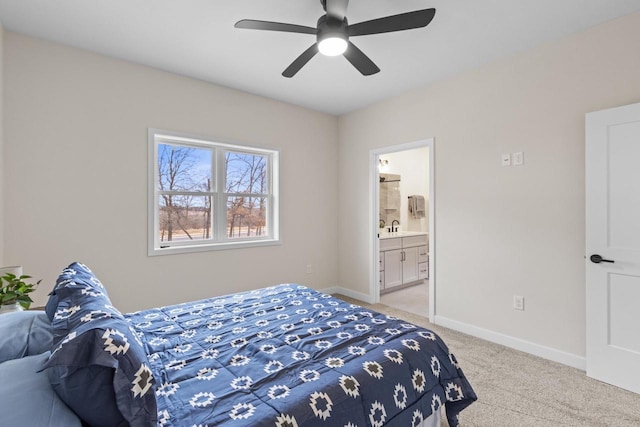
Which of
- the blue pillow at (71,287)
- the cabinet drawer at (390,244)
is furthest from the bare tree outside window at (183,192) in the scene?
the cabinet drawer at (390,244)

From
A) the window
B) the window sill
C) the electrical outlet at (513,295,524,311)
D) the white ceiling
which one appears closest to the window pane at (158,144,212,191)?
the window

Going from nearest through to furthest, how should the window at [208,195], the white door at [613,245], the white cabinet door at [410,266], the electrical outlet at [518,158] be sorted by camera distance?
the white door at [613,245] → the electrical outlet at [518,158] → the window at [208,195] → the white cabinet door at [410,266]

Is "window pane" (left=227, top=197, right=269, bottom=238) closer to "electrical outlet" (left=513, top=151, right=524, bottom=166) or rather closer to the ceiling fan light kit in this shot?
the ceiling fan light kit

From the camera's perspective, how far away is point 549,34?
2.49 meters

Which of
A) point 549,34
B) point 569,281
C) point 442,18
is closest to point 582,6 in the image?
point 549,34

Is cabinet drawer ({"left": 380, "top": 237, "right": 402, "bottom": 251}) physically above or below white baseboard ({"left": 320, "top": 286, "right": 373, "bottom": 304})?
above

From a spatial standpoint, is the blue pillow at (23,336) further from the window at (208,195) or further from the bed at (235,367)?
the window at (208,195)

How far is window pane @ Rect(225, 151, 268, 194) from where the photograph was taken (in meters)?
3.79

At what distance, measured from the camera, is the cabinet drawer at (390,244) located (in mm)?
4578

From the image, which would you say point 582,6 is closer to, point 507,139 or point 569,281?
point 507,139

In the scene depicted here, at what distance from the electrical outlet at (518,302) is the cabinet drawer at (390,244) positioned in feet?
6.42

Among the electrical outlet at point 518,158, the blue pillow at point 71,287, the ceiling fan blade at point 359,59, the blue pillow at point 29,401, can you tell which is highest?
the ceiling fan blade at point 359,59

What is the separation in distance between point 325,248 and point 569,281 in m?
2.85

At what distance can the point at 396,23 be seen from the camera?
1.88 meters
